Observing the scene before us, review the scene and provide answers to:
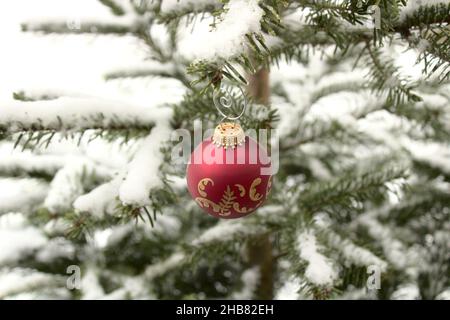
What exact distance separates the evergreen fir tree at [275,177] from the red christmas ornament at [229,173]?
3.9 inches

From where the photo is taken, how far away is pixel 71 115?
991 millimetres

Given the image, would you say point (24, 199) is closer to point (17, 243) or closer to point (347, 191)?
point (17, 243)

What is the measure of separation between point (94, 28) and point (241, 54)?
93 cm

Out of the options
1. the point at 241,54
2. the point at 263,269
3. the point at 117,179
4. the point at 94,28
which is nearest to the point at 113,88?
the point at 94,28

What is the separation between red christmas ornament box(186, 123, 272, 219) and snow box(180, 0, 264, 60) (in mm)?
298

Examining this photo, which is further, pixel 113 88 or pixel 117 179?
pixel 113 88

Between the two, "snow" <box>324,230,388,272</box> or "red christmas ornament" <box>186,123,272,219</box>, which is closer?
"red christmas ornament" <box>186,123,272,219</box>

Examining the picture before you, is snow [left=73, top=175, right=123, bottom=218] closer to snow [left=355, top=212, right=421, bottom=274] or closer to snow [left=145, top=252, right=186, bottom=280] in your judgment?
snow [left=145, top=252, right=186, bottom=280]

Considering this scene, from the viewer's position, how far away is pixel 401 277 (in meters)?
1.64

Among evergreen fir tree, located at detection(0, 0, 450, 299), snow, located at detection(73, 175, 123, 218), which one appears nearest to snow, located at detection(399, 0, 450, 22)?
evergreen fir tree, located at detection(0, 0, 450, 299)

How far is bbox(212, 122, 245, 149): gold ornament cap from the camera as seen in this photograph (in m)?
0.91

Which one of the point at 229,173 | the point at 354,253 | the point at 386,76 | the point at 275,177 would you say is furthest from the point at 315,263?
the point at 275,177

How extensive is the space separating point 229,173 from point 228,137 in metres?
0.07
